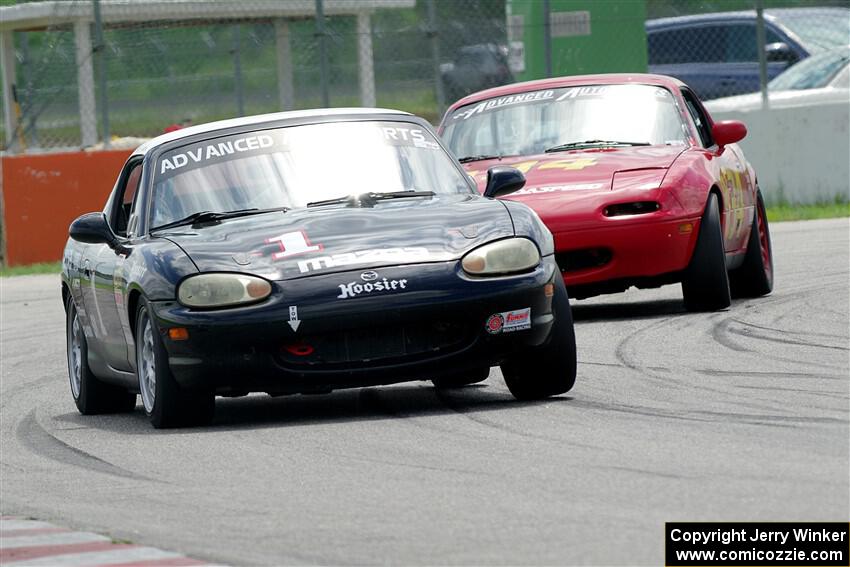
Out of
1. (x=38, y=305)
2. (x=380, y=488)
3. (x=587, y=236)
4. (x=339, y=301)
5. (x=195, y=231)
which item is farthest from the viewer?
(x=38, y=305)

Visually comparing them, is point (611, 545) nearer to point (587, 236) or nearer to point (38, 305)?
point (587, 236)

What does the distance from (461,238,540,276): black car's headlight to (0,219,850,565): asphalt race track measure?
572 millimetres

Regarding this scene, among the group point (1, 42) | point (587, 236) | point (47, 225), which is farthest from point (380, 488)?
point (1, 42)

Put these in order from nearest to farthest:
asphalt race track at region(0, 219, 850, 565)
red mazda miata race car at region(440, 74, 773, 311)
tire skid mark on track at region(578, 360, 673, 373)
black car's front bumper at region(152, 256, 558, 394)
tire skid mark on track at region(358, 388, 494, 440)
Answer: asphalt race track at region(0, 219, 850, 565), tire skid mark on track at region(358, 388, 494, 440), black car's front bumper at region(152, 256, 558, 394), tire skid mark on track at region(578, 360, 673, 373), red mazda miata race car at region(440, 74, 773, 311)

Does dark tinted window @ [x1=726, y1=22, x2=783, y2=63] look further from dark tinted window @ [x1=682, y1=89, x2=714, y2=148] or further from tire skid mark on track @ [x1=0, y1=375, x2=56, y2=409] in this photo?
tire skid mark on track @ [x1=0, y1=375, x2=56, y2=409]

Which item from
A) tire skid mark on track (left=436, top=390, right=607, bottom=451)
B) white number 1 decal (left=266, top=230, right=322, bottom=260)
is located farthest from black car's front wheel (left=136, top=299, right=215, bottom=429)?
tire skid mark on track (left=436, top=390, right=607, bottom=451)

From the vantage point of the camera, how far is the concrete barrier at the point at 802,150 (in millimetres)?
19141

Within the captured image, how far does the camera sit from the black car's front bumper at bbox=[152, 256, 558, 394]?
7098 mm

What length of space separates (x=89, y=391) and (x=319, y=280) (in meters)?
2.19

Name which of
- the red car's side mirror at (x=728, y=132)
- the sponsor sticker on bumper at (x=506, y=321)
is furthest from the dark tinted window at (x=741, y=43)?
the sponsor sticker on bumper at (x=506, y=321)

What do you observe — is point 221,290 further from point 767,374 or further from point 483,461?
point 767,374

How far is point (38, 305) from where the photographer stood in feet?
50.8

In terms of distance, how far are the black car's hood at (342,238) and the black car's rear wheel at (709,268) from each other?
116 inches

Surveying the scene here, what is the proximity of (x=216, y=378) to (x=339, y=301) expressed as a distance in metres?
0.59
